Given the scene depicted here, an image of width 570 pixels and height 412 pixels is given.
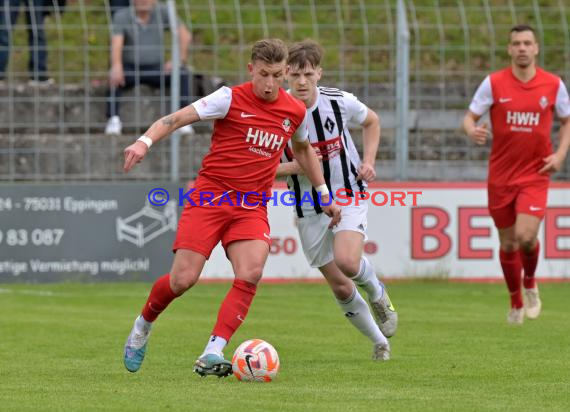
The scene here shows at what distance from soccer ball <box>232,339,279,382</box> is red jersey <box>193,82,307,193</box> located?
3.40ft

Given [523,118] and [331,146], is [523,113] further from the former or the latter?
[331,146]

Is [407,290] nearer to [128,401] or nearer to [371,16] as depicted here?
[371,16]

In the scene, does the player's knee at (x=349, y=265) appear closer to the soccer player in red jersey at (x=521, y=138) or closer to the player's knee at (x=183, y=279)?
the player's knee at (x=183, y=279)

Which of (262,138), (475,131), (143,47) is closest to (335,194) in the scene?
(262,138)

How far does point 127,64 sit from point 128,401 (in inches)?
394

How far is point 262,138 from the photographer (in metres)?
8.05

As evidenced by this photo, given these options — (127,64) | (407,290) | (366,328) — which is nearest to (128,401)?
(366,328)

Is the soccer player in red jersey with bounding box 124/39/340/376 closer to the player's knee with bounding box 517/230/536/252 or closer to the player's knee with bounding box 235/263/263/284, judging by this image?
the player's knee with bounding box 235/263/263/284

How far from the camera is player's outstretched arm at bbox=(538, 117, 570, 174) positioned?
11273mm

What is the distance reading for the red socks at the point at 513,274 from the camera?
37.9ft

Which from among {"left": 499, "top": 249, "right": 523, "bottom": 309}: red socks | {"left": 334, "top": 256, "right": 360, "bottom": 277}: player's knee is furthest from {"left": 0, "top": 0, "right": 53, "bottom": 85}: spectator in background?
{"left": 334, "top": 256, "right": 360, "bottom": 277}: player's knee

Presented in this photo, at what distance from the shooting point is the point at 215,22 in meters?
16.7

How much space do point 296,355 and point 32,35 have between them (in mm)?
8537

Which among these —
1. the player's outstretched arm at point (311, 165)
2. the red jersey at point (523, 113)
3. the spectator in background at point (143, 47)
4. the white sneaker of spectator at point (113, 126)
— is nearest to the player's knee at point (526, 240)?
the red jersey at point (523, 113)
